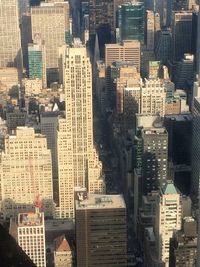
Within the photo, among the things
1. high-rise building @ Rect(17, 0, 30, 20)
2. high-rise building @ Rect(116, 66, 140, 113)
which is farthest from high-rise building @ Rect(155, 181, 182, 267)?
high-rise building @ Rect(17, 0, 30, 20)

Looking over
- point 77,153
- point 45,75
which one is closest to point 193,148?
point 77,153

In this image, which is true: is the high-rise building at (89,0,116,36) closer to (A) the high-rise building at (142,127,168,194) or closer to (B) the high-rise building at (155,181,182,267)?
(A) the high-rise building at (142,127,168,194)

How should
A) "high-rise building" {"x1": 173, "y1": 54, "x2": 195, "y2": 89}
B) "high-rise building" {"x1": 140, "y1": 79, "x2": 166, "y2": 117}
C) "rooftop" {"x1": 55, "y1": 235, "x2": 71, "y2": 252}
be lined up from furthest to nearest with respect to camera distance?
1. "high-rise building" {"x1": 173, "y1": 54, "x2": 195, "y2": 89}
2. "high-rise building" {"x1": 140, "y1": 79, "x2": 166, "y2": 117}
3. "rooftop" {"x1": 55, "y1": 235, "x2": 71, "y2": 252}

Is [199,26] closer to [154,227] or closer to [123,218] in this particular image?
[154,227]

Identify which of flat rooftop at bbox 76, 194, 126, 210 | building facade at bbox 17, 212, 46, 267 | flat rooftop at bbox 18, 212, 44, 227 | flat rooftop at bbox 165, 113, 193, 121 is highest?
flat rooftop at bbox 76, 194, 126, 210

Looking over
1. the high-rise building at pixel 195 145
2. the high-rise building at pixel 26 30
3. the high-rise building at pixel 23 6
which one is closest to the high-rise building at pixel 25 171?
the high-rise building at pixel 195 145

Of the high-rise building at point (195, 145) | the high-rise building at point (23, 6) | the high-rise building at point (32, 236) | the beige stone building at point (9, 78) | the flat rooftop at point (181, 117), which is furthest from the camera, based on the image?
the high-rise building at point (23, 6)

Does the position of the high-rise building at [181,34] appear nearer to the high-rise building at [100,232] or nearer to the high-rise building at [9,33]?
the high-rise building at [9,33]
